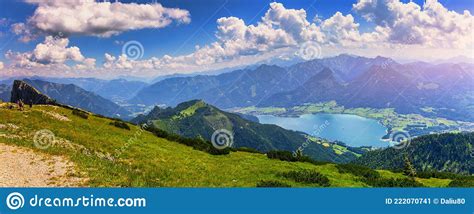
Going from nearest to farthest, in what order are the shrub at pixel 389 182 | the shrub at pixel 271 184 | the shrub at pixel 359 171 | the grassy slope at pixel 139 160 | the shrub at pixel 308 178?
the shrub at pixel 271 184
the grassy slope at pixel 139 160
the shrub at pixel 308 178
the shrub at pixel 389 182
the shrub at pixel 359 171

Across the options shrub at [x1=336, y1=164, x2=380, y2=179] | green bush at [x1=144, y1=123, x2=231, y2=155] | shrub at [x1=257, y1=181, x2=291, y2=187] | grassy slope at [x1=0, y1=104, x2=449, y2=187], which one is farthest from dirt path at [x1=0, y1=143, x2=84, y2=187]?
shrub at [x1=336, y1=164, x2=380, y2=179]

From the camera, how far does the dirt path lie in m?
23.4

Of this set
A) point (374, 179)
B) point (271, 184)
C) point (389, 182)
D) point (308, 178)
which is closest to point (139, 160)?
point (271, 184)

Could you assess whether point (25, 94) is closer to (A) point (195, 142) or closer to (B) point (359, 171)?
(A) point (195, 142)

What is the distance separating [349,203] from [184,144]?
2559 centimetres

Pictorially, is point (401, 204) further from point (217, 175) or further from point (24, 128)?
point (24, 128)

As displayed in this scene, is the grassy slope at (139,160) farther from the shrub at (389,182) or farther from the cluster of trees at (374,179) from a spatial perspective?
the shrub at (389,182)

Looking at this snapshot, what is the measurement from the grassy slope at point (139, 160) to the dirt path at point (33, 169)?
945mm

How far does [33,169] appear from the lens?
85.3 ft

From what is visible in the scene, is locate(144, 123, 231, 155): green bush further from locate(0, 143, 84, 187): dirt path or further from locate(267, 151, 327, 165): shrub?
locate(0, 143, 84, 187): dirt path

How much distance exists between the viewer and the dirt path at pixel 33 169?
2342cm

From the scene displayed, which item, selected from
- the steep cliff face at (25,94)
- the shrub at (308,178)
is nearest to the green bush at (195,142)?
the shrub at (308,178)

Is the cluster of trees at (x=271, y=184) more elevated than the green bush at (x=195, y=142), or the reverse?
the green bush at (x=195, y=142)

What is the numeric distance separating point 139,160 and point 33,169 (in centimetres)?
769
